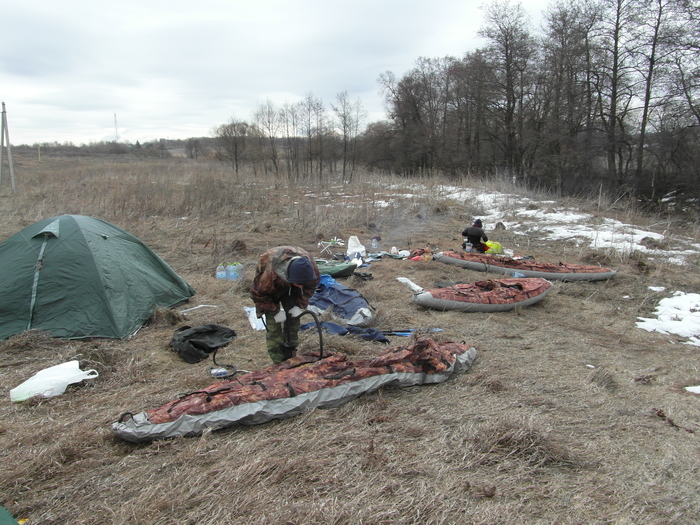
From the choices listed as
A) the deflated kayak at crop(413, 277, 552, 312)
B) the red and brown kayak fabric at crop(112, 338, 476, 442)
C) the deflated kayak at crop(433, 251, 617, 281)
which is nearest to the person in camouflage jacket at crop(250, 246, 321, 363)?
the red and brown kayak fabric at crop(112, 338, 476, 442)

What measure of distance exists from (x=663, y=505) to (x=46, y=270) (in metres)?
5.25

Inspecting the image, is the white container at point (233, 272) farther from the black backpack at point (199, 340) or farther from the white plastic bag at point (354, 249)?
the white plastic bag at point (354, 249)

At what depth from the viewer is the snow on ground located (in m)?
5.36

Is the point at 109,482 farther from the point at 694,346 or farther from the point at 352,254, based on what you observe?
the point at 352,254

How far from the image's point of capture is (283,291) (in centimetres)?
341

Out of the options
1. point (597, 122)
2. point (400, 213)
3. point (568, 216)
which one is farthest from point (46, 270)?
point (597, 122)

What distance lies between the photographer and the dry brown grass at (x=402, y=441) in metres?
2.03

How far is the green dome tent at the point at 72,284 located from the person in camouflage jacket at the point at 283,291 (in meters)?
1.76

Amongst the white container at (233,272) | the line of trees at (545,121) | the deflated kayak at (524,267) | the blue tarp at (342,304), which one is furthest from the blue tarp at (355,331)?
the line of trees at (545,121)

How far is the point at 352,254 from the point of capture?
818cm

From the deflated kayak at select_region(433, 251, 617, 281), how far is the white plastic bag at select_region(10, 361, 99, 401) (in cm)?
601

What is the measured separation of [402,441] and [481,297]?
10.4ft

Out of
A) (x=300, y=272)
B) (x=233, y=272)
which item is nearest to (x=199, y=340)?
(x=300, y=272)

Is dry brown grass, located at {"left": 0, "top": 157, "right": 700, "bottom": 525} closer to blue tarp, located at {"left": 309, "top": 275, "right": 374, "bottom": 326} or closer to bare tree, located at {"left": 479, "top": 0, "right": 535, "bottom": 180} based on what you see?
blue tarp, located at {"left": 309, "top": 275, "right": 374, "bottom": 326}
